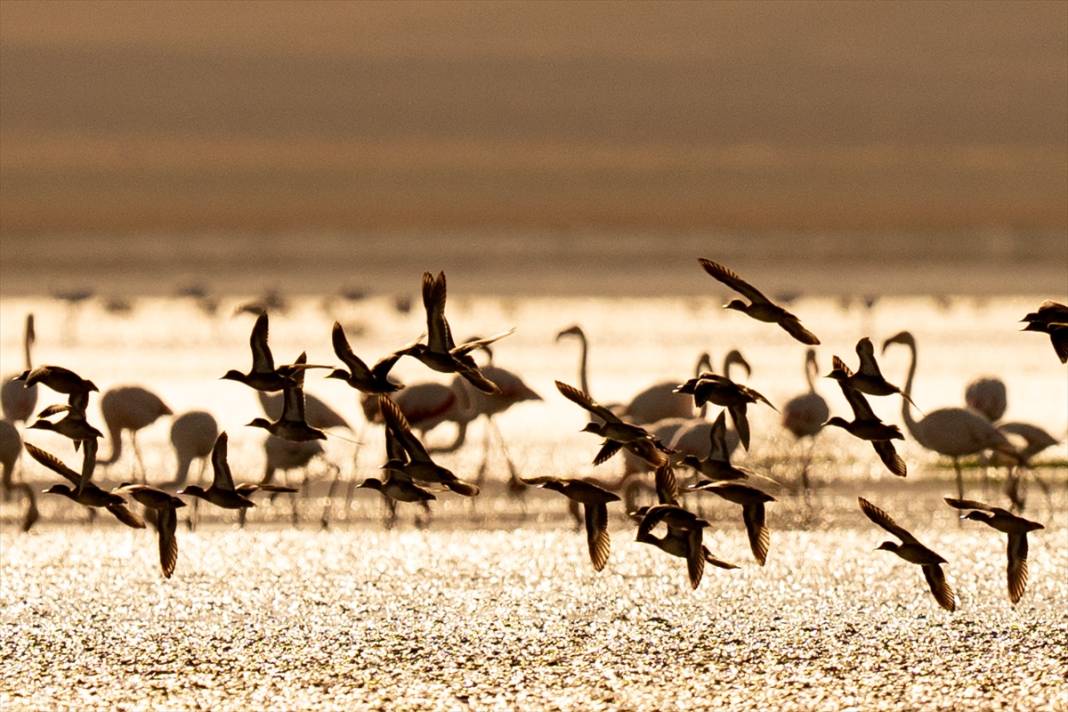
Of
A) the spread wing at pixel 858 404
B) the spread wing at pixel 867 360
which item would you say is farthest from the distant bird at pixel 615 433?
the spread wing at pixel 867 360

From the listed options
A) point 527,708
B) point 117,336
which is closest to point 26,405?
point 527,708

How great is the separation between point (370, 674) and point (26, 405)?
7209mm

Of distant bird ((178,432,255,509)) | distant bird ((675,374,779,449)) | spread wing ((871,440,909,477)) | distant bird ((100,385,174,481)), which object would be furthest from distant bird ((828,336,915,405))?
distant bird ((100,385,174,481))

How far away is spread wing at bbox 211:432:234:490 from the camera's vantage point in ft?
31.4

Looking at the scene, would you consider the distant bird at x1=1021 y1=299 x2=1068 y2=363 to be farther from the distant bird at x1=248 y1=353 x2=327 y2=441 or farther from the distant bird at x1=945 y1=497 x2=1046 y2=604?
the distant bird at x1=248 y1=353 x2=327 y2=441

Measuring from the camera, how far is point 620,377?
2564cm

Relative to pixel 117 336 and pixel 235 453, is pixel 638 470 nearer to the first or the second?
pixel 235 453

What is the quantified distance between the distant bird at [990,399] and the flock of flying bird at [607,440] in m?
6.62

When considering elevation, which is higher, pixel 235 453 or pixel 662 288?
pixel 662 288

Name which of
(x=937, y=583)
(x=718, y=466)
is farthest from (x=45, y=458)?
(x=937, y=583)

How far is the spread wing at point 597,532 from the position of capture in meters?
9.16

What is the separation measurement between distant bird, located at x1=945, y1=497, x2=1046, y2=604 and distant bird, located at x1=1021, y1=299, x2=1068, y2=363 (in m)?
0.74

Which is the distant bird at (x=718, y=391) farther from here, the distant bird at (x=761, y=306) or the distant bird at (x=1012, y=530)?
the distant bird at (x=1012, y=530)

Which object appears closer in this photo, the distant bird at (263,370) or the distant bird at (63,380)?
the distant bird at (263,370)
